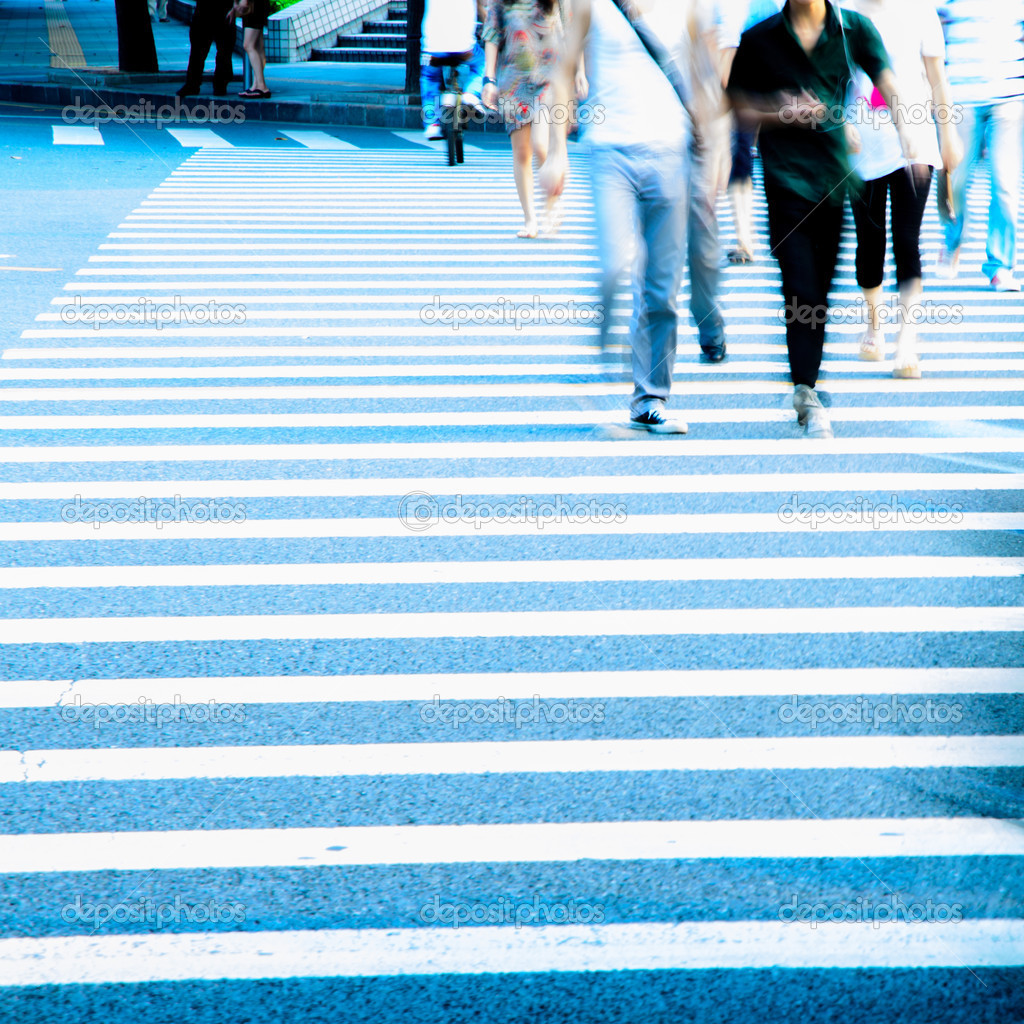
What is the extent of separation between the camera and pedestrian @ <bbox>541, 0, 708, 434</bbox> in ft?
19.1

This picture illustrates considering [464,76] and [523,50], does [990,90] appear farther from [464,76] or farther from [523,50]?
[464,76]

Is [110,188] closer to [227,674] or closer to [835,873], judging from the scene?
[227,674]

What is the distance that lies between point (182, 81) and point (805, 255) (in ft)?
62.0

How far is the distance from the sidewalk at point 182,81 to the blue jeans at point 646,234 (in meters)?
14.0

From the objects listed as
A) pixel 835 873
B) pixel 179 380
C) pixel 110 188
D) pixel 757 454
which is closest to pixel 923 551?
pixel 757 454

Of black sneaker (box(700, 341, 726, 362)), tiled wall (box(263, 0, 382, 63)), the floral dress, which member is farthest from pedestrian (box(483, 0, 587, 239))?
tiled wall (box(263, 0, 382, 63))

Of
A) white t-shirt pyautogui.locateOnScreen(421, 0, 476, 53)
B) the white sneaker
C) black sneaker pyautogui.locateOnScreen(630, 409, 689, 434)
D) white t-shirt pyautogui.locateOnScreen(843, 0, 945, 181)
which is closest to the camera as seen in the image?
black sneaker pyautogui.locateOnScreen(630, 409, 689, 434)

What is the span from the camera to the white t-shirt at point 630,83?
5801 mm

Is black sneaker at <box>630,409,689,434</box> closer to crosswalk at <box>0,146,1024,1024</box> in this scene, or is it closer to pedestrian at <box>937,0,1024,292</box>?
crosswalk at <box>0,146,1024,1024</box>

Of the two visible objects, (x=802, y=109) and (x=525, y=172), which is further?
(x=525, y=172)

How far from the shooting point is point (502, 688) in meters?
4.02

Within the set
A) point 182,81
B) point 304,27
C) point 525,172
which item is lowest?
point 525,172

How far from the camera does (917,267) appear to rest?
702 centimetres

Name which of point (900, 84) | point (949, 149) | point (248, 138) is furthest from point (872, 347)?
point (248, 138)
